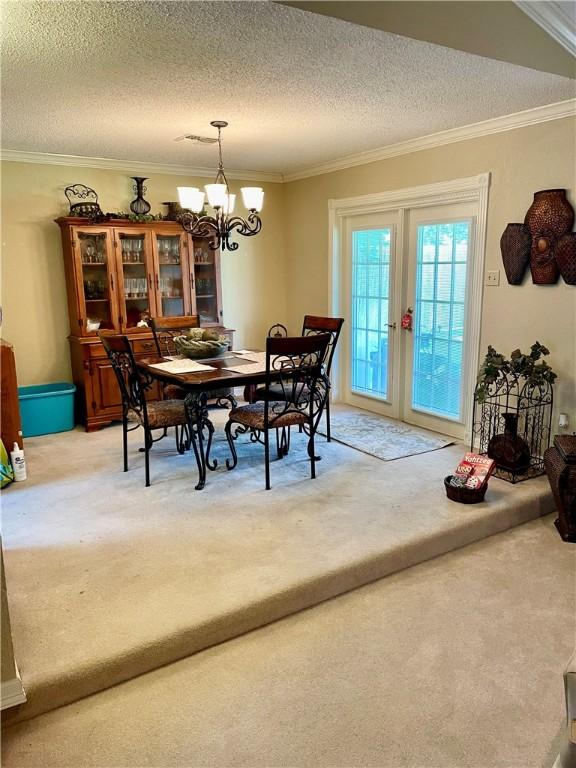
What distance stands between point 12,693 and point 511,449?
116 inches

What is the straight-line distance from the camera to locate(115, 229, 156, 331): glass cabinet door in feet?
16.0

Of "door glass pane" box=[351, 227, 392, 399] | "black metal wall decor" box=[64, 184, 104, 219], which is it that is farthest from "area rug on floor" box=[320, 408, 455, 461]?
"black metal wall decor" box=[64, 184, 104, 219]

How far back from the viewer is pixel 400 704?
1.96 m

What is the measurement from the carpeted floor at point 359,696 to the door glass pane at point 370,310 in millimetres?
2740

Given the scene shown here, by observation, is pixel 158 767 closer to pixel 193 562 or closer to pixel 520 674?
pixel 193 562

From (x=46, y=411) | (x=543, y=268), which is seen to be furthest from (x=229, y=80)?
(x=46, y=411)

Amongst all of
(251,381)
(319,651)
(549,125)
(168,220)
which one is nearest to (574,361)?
(549,125)

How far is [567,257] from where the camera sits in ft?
11.0

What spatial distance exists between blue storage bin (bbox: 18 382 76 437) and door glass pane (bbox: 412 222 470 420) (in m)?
2.97

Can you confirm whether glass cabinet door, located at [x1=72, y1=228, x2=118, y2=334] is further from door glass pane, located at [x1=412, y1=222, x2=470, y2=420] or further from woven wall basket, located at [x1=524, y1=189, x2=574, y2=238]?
woven wall basket, located at [x1=524, y1=189, x2=574, y2=238]

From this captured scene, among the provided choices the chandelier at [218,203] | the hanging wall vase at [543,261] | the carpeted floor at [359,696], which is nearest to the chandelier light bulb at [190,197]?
the chandelier at [218,203]

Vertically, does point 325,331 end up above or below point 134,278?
below

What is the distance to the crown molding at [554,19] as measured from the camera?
199 centimetres

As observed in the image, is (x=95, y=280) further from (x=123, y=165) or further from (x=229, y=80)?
(x=229, y=80)
